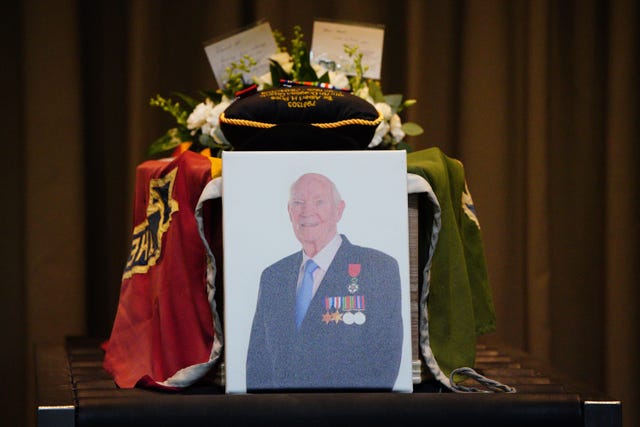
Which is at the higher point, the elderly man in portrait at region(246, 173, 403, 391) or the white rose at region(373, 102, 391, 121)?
the white rose at region(373, 102, 391, 121)

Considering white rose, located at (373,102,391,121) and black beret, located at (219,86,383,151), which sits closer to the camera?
black beret, located at (219,86,383,151)

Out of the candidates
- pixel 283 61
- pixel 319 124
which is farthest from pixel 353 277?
pixel 283 61

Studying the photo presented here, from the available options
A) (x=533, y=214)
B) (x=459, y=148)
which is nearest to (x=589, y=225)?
(x=533, y=214)

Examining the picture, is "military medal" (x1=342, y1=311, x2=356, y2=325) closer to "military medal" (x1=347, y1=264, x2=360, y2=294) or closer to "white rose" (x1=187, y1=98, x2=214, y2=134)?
"military medal" (x1=347, y1=264, x2=360, y2=294)

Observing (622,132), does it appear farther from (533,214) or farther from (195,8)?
(195,8)

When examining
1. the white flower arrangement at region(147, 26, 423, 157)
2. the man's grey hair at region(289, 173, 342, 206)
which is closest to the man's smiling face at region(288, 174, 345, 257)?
the man's grey hair at region(289, 173, 342, 206)

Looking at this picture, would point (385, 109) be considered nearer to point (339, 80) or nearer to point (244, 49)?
point (339, 80)

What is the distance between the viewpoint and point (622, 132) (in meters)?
2.68

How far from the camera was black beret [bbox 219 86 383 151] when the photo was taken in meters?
1.46

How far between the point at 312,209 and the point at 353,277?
0.36 feet

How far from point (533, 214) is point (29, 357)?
134 cm

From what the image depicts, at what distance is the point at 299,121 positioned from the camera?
149cm

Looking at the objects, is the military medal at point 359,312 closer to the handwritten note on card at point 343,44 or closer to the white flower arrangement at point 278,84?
the white flower arrangement at point 278,84

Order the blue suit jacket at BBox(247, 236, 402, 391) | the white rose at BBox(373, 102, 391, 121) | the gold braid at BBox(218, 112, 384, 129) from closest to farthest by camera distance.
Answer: the blue suit jacket at BBox(247, 236, 402, 391) < the gold braid at BBox(218, 112, 384, 129) < the white rose at BBox(373, 102, 391, 121)
